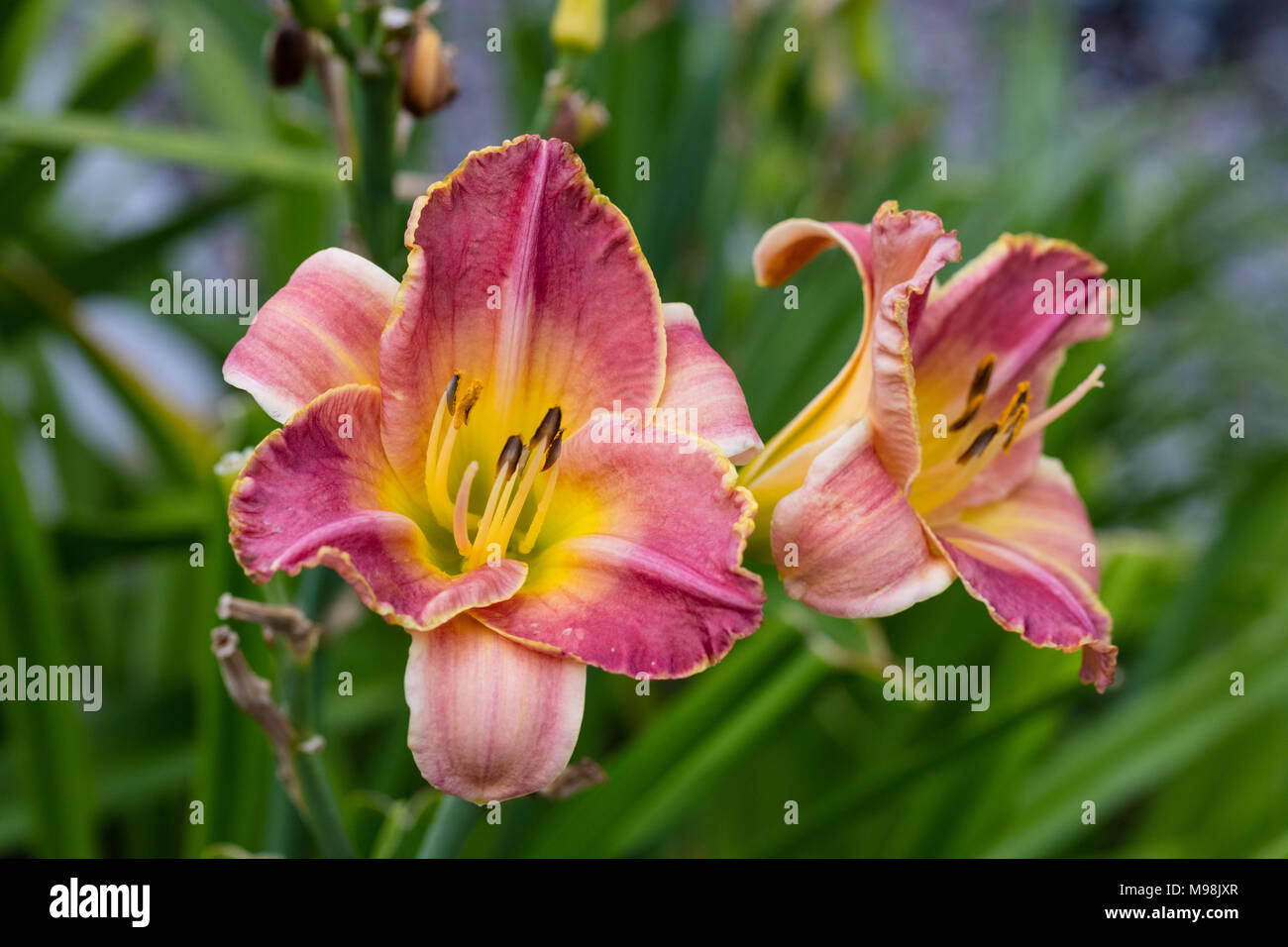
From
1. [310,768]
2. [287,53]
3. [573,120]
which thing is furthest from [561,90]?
[310,768]

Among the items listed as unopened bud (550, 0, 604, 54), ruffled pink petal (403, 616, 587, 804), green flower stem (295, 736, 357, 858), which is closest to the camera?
ruffled pink petal (403, 616, 587, 804)

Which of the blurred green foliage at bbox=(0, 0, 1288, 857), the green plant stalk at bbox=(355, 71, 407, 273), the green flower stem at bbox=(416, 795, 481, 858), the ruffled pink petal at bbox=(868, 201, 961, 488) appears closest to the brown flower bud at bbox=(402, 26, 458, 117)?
the green plant stalk at bbox=(355, 71, 407, 273)

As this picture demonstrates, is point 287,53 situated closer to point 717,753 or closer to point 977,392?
point 977,392

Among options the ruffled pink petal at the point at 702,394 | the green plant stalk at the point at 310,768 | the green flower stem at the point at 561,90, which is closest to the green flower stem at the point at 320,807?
the green plant stalk at the point at 310,768

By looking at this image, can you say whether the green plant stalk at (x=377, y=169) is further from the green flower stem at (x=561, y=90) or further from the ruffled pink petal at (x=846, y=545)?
the ruffled pink petal at (x=846, y=545)

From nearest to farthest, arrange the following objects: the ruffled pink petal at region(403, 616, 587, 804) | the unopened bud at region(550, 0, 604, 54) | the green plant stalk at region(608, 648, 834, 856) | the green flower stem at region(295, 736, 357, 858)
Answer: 1. the ruffled pink petal at region(403, 616, 587, 804)
2. the green flower stem at region(295, 736, 357, 858)
3. the unopened bud at region(550, 0, 604, 54)
4. the green plant stalk at region(608, 648, 834, 856)

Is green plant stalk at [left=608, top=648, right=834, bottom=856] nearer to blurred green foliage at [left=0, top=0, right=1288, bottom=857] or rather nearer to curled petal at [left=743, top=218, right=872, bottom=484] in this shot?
blurred green foliage at [left=0, top=0, right=1288, bottom=857]

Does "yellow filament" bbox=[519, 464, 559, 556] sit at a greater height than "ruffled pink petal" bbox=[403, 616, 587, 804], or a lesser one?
greater

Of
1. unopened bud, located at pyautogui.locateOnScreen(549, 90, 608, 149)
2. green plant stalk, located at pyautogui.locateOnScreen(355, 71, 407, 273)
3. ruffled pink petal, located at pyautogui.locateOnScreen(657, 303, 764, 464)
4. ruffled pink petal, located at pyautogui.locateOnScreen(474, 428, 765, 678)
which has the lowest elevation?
ruffled pink petal, located at pyautogui.locateOnScreen(474, 428, 765, 678)
